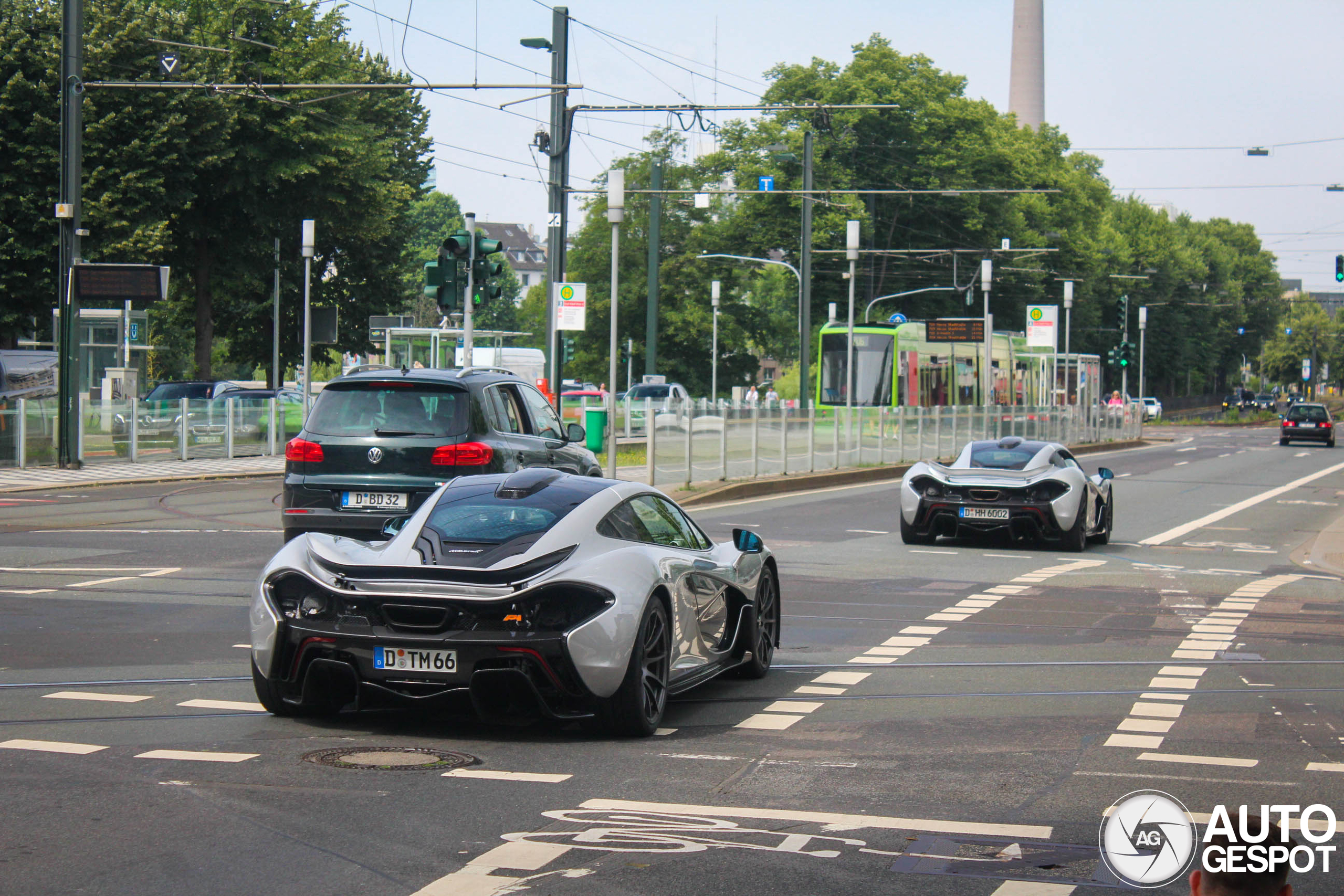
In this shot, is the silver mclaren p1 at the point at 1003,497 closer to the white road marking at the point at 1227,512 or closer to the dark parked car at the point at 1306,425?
the white road marking at the point at 1227,512

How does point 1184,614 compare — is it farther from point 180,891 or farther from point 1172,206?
point 1172,206

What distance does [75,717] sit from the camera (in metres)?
7.65

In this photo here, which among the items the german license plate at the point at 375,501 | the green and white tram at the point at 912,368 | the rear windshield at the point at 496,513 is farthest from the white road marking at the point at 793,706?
the green and white tram at the point at 912,368

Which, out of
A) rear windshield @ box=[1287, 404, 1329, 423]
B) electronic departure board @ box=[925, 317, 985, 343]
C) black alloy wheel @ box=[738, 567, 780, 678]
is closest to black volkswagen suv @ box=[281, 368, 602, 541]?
black alloy wheel @ box=[738, 567, 780, 678]

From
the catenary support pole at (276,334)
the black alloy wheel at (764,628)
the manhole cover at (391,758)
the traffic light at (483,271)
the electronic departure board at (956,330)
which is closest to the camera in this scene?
the manhole cover at (391,758)

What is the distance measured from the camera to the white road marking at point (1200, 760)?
22.6 ft

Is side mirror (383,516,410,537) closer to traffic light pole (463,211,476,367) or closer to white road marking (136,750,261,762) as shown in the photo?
white road marking (136,750,261,762)

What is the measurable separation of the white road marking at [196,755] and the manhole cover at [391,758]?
0.25 meters

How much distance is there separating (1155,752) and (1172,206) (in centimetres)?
14881

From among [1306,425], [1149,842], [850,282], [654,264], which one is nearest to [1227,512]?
[850,282]

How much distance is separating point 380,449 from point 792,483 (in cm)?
1647

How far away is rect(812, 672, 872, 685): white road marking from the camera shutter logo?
373cm

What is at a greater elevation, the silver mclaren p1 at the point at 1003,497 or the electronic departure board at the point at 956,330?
the electronic departure board at the point at 956,330

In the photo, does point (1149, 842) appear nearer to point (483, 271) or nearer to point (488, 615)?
point (488, 615)
